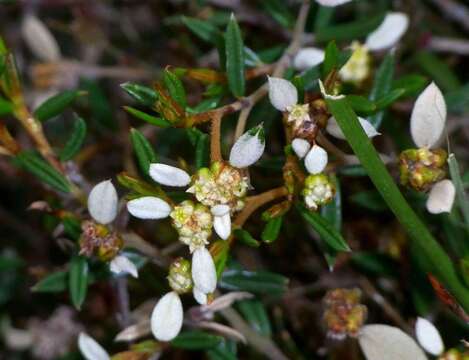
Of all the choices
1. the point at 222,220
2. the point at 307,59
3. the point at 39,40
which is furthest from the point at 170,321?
the point at 39,40

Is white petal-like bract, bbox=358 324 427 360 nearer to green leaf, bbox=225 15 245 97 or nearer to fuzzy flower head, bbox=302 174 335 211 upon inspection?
fuzzy flower head, bbox=302 174 335 211

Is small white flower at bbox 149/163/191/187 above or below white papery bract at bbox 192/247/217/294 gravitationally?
above

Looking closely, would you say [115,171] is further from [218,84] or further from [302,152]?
[302,152]

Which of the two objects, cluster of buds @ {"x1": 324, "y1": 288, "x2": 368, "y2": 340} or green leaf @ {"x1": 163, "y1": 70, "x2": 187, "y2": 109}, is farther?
cluster of buds @ {"x1": 324, "y1": 288, "x2": 368, "y2": 340}

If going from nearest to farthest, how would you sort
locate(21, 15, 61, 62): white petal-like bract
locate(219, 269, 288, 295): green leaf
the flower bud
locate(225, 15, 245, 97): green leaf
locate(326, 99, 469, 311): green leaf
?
locate(326, 99, 469, 311): green leaf
the flower bud
locate(225, 15, 245, 97): green leaf
locate(219, 269, 288, 295): green leaf
locate(21, 15, 61, 62): white petal-like bract

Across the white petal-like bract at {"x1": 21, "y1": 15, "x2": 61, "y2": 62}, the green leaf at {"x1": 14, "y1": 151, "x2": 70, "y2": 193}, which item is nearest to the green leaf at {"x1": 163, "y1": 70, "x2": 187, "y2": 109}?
the green leaf at {"x1": 14, "y1": 151, "x2": 70, "y2": 193}

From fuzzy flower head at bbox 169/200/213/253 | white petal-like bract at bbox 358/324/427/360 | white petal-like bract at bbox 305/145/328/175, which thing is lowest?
white petal-like bract at bbox 358/324/427/360

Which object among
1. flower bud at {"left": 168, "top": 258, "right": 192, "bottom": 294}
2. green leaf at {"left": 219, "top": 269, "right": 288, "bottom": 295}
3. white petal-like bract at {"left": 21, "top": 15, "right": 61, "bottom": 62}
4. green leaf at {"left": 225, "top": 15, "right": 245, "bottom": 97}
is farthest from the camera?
white petal-like bract at {"left": 21, "top": 15, "right": 61, "bottom": 62}
